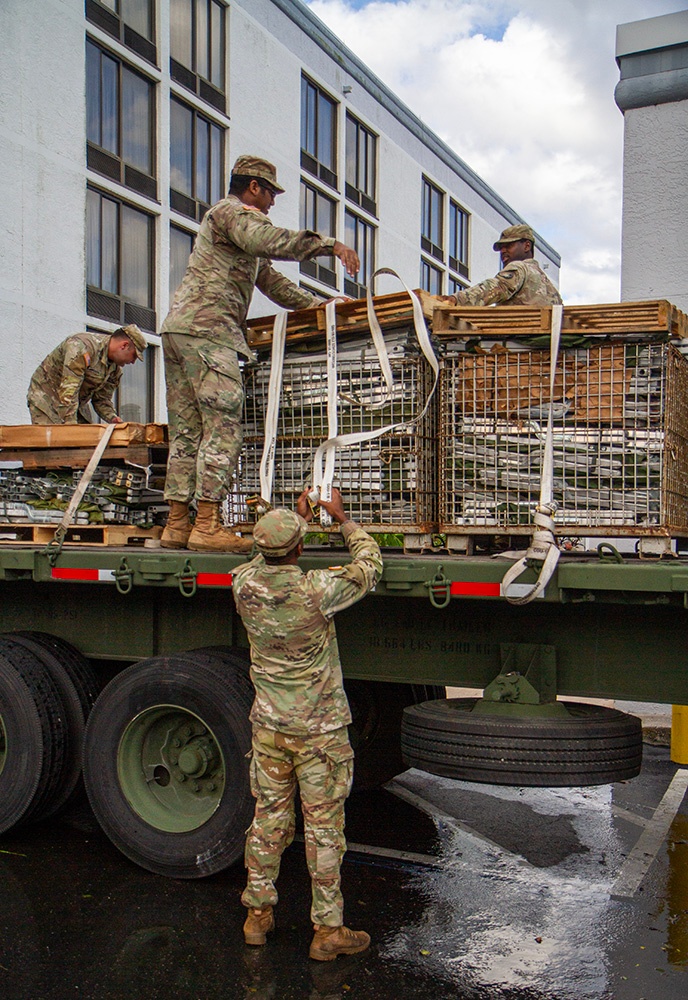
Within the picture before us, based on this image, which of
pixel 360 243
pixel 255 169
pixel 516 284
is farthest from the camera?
pixel 360 243

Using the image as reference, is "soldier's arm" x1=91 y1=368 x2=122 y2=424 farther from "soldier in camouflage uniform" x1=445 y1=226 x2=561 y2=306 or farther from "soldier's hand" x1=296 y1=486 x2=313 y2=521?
"soldier's hand" x1=296 y1=486 x2=313 y2=521

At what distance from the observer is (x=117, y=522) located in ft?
20.2

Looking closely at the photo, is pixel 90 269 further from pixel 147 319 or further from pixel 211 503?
pixel 211 503

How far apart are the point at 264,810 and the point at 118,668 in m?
2.09

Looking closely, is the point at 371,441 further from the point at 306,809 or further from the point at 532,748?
the point at 306,809

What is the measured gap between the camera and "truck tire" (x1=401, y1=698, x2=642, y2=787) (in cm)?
427

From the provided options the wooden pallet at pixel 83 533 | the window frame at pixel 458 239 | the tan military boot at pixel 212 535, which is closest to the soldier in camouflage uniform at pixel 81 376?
the wooden pallet at pixel 83 533

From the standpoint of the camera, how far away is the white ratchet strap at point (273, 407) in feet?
17.7

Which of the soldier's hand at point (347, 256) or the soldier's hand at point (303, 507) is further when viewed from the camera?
the soldier's hand at point (347, 256)

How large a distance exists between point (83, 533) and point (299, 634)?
2238 millimetres

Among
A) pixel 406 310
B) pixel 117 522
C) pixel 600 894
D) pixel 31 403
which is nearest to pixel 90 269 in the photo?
pixel 31 403

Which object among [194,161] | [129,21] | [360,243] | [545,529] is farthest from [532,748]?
[360,243]

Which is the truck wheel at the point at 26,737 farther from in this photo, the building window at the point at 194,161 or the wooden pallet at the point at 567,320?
the building window at the point at 194,161

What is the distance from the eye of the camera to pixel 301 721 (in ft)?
14.1
